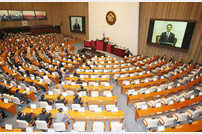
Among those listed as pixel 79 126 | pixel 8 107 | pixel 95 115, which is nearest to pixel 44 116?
pixel 79 126

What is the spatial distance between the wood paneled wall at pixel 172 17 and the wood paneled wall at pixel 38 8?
914 inches

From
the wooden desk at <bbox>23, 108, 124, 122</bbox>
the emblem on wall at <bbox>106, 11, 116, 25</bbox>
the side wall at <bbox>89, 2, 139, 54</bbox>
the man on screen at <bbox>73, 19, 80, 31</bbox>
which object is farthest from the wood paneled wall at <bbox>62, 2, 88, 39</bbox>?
the wooden desk at <bbox>23, 108, 124, 122</bbox>

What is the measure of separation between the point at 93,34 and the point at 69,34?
9.27 meters

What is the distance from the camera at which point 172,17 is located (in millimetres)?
14734

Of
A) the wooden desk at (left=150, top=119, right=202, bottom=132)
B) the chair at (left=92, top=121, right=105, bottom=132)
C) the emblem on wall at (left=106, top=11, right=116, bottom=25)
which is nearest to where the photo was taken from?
the wooden desk at (left=150, top=119, right=202, bottom=132)

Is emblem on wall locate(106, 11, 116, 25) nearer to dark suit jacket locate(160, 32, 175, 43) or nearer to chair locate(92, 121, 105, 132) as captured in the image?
dark suit jacket locate(160, 32, 175, 43)

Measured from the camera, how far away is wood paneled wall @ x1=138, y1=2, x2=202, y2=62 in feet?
43.5

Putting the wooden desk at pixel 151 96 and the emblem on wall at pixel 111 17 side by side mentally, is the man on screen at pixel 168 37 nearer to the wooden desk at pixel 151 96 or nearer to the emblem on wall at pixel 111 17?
the emblem on wall at pixel 111 17

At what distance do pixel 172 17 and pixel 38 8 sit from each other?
94.9 feet

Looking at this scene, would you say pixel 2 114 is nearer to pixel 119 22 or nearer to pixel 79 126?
pixel 79 126

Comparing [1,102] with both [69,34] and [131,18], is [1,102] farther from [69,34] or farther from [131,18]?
[69,34]

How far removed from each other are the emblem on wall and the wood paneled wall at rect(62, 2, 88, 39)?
638cm

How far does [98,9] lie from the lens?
73.5 feet

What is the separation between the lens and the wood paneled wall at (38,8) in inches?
985
